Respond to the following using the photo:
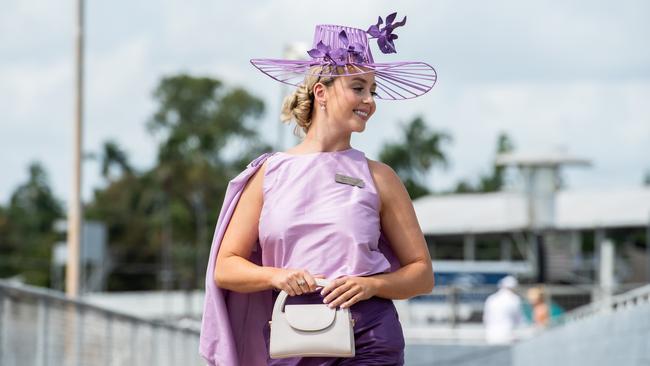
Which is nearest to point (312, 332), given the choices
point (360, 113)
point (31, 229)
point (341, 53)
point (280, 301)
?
point (280, 301)

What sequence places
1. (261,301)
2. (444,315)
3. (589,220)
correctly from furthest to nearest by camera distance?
(589,220) → (444,315) → (261,301)

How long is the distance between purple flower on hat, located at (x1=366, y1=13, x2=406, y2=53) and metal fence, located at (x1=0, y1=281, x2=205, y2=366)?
4969 millimetres

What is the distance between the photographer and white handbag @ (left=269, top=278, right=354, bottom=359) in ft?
16.1

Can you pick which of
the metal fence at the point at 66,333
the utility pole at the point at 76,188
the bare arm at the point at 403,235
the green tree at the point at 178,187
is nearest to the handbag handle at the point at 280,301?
the bare arm at the point at 403,235

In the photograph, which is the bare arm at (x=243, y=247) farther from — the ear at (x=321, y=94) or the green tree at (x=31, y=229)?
the green tree at (x=31, y=229)

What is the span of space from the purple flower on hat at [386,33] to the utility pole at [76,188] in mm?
18972

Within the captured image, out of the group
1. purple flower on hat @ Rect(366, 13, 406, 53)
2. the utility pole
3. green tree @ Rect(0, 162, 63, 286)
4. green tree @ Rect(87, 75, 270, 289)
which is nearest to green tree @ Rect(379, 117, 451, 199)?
green tree @ Rect(87, 75, 270, 289)

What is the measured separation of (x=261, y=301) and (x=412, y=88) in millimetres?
877

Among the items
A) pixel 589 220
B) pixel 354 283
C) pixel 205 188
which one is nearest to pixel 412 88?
pixel 354 283

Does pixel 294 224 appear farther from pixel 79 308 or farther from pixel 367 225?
pixel 79 308

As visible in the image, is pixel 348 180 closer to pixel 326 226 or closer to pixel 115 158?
pixel 326 226

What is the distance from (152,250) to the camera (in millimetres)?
104062

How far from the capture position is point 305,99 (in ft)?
17.6

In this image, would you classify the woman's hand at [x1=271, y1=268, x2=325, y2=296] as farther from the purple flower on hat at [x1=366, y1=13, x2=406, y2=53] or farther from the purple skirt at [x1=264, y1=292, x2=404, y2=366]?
the purple flower on hat at [x1=366, y1=13, x2=406, y2=53]
